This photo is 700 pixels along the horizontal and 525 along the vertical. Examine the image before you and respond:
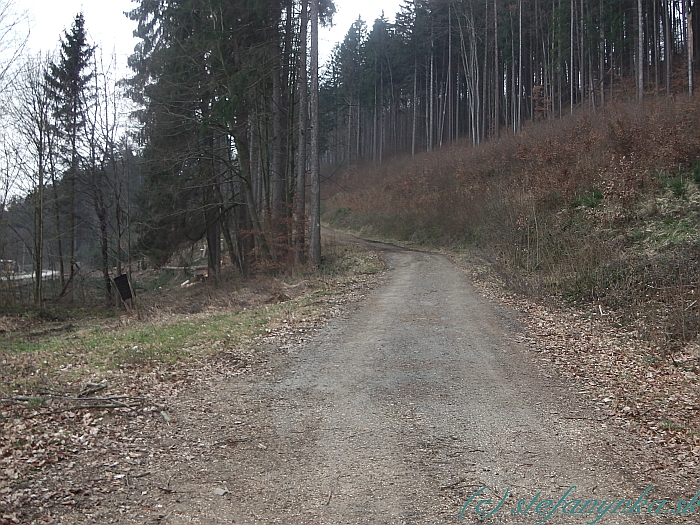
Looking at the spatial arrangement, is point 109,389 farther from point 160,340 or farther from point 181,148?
point 181,148

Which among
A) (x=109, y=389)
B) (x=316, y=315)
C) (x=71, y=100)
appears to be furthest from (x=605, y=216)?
(x=71, y=100)

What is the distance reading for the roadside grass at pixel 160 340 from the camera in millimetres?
8617

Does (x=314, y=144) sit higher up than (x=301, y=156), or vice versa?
(x=314, y=144)

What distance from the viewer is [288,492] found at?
5031 millimetres

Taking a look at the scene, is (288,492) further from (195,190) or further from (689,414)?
(195,190)

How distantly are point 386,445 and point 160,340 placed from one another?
240 inches

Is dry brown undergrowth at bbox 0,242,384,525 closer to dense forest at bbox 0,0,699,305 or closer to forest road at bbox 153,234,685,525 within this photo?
forest road at bbox 153,234,685,525

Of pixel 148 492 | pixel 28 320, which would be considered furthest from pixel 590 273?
pixel 28 320

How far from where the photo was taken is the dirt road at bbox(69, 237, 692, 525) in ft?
15.7

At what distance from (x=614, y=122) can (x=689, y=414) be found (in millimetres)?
17372

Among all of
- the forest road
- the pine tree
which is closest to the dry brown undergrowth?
the forest road

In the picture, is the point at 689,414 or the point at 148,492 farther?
the point at 689,414

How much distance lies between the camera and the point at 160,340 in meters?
10.8

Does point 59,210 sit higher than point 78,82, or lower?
lower
